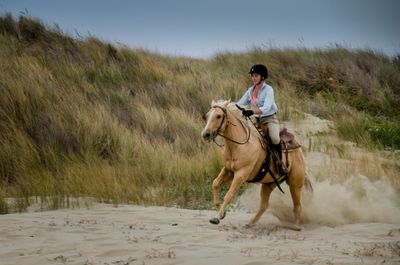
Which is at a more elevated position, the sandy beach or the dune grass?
the dune grass

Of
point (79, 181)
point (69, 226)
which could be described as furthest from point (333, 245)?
point (79, 181)

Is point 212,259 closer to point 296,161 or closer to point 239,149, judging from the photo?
point 239,149

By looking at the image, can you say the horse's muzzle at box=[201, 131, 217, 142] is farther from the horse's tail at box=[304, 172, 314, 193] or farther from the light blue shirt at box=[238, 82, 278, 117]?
the horse's tail at box=[304, 172, 314, 193]

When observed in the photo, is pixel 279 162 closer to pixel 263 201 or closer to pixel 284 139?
pixel 284 139

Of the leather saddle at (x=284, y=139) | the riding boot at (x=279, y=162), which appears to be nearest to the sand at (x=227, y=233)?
the riding boot at (x=279, y=162)

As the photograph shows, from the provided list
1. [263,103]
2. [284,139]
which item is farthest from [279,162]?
[263,103]

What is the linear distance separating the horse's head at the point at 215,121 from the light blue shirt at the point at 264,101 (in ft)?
2.30

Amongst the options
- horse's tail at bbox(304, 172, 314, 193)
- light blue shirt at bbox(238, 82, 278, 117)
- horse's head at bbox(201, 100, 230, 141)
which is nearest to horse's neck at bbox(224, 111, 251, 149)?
horse's head at bbox(201, 100, 230, 141)

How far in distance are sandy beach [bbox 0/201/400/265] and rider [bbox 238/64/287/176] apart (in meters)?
1.29

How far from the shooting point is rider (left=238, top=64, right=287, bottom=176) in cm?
841

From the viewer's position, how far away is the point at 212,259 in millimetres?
5688

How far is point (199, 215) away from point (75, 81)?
27.4 ft

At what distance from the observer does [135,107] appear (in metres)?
15.4

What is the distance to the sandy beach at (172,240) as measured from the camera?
18.8ft
